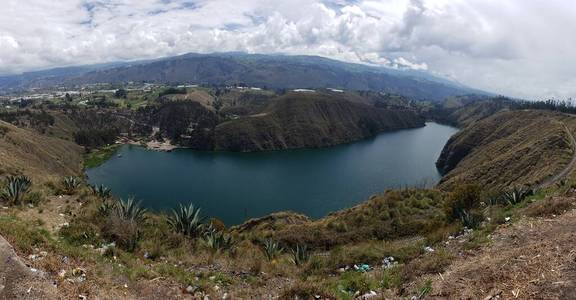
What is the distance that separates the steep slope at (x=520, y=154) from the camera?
62.0m

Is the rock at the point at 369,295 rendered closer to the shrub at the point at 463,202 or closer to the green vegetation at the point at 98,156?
the shrub at the point at 463,202

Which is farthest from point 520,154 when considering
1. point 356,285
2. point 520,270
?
point 356,285

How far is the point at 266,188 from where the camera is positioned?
97438mm

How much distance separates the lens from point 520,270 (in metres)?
9.17

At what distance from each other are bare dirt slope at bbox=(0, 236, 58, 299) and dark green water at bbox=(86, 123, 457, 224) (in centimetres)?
4894

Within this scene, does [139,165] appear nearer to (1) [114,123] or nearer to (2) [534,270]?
(1) [114,123]

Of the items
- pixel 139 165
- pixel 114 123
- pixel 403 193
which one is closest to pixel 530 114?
pixel 403 193

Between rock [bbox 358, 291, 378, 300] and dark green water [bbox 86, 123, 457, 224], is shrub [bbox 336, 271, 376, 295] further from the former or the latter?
dark green water [bbox 86, 123, 457, 224]

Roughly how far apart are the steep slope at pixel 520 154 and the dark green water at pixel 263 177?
1186 cm

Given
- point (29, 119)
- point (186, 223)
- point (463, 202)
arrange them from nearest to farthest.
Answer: point (186, 223), point (463, 202), point (29, 119)

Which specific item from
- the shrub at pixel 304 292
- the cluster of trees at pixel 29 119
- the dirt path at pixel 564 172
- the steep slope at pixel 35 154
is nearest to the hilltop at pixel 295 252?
the shrub at pixel 304 292

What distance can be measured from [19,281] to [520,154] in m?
82.9

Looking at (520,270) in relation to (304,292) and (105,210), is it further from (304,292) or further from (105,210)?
(105,210)

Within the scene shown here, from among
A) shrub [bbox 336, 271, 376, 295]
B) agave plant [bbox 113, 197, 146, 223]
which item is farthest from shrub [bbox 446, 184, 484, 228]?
agave plant [bbox 113, 197, 146, 223]
